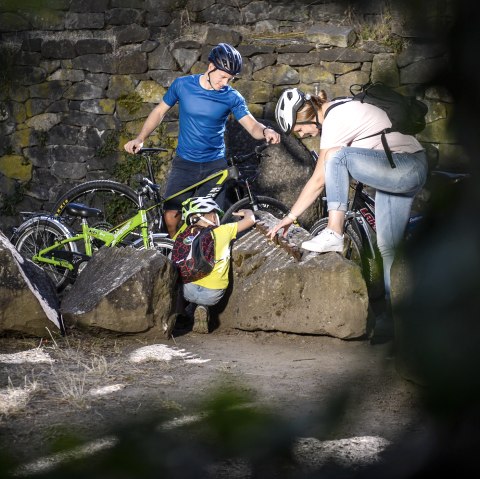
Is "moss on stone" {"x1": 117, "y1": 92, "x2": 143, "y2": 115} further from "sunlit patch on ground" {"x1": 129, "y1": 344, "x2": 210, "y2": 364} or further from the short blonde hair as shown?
"sunlit patch on ground" {"x1": 129, "y1": 344, "x2": 210, "y2": 364}

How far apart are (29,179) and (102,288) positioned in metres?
3.62

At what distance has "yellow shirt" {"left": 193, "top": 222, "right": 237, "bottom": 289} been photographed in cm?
556

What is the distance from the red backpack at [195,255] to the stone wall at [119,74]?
8.51 ft

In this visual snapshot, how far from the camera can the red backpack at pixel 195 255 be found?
5.52m

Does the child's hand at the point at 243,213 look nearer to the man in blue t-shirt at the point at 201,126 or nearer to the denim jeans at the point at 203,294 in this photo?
the man in blue t-shirt at the point at 201,126

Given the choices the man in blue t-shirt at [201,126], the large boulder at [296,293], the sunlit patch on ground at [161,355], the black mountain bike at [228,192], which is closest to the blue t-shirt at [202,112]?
the man in blue t-shirt at [201,126]

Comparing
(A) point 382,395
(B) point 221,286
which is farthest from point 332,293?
(A) point 382,395

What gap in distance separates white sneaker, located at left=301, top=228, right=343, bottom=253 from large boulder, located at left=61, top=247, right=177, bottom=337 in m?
0.85

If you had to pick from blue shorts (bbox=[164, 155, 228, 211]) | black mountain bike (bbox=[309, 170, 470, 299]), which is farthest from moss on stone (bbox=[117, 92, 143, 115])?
black mountain bike (bbox=[309, 170, 470, 299])

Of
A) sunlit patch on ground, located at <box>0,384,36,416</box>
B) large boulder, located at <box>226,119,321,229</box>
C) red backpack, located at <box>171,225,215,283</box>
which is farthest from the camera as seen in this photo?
large boulder, located at <box>226,119,321,229</box>

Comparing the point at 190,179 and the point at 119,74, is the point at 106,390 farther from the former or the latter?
the point at 119,74

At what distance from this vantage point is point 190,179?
666 cm

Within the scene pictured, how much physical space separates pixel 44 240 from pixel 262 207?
1722 mm

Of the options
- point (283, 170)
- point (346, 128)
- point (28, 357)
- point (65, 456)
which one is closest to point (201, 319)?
point (28, 357)
